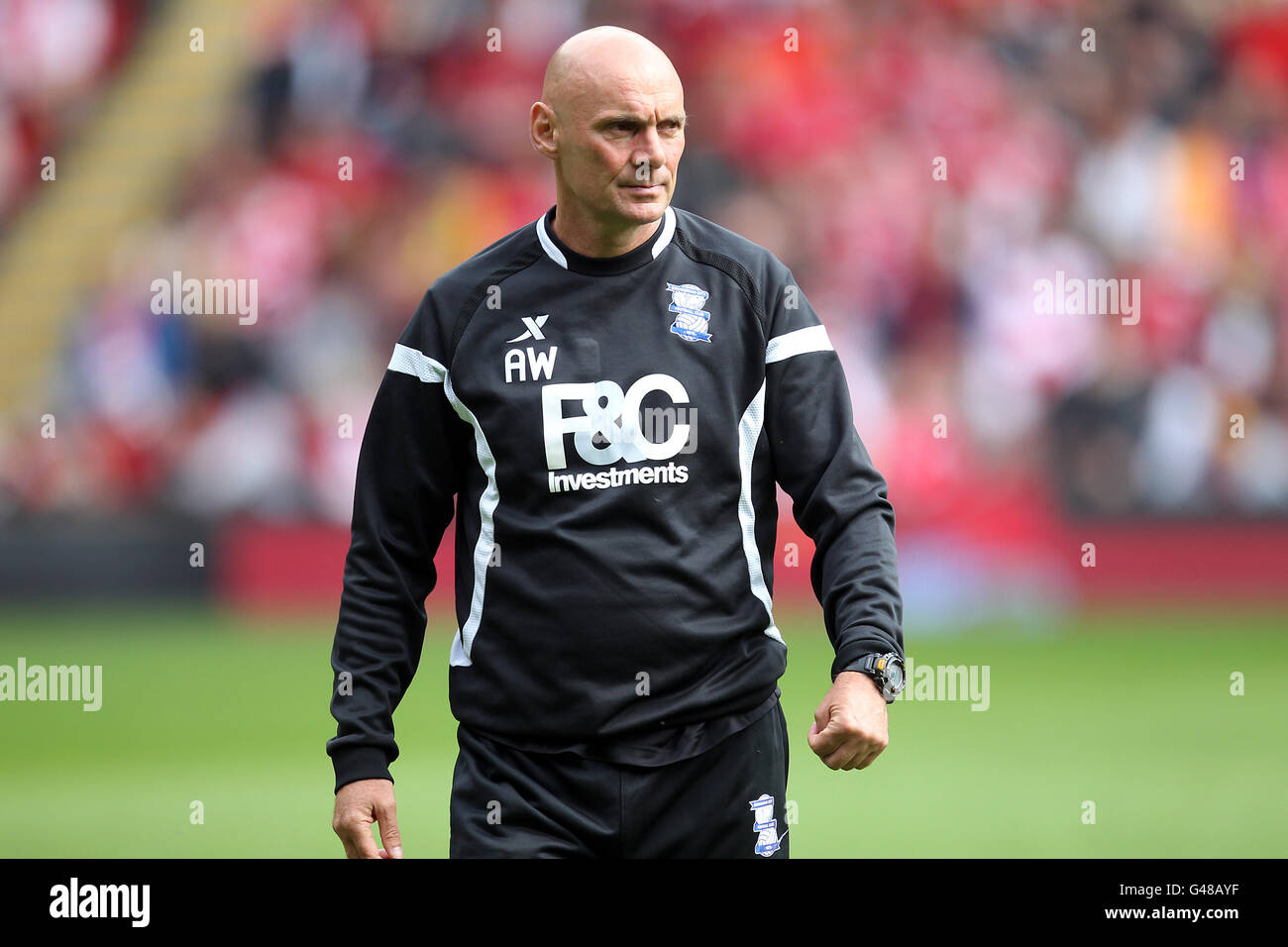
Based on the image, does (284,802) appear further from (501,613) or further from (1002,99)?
(1002,99)

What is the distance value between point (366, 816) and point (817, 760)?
6.54m

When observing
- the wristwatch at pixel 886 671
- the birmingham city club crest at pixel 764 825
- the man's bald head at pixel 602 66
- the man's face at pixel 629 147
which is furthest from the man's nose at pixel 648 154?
the birmingham city club crest at pixel 764 825

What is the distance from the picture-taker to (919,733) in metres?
10.2

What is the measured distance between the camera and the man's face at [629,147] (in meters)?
3.57

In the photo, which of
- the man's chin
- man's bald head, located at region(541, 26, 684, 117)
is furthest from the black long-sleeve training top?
man's bald head, located at region(541, 26, 684, 117)

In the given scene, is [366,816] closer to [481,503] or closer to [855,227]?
[481,503]

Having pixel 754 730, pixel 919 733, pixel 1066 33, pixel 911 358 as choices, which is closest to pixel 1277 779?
pixel 919 733

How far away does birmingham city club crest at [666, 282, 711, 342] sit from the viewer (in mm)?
3648

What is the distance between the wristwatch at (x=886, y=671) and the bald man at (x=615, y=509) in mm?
57

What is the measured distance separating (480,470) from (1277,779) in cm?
598

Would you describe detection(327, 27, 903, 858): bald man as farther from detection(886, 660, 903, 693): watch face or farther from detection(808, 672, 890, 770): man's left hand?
detection(808, 672, 890, 770): man's left hand

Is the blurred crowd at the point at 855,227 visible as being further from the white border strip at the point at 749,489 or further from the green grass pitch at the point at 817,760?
the white border strip at the point at 749,489

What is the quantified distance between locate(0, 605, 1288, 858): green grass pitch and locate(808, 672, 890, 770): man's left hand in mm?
3875
